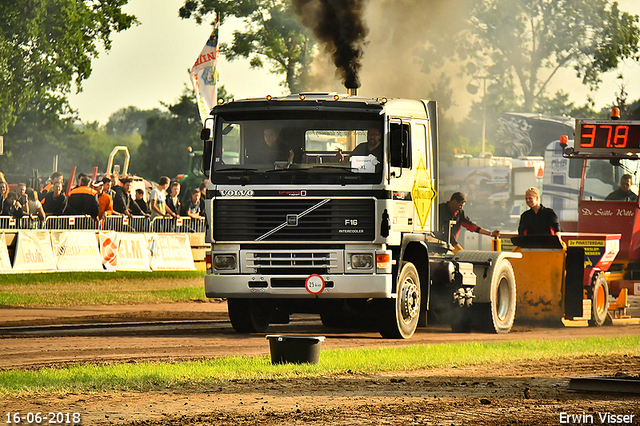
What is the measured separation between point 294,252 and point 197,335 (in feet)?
8.15

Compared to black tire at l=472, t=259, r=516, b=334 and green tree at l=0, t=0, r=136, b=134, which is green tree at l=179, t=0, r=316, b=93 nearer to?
green tree at l=0, t=0, r=136, b=134

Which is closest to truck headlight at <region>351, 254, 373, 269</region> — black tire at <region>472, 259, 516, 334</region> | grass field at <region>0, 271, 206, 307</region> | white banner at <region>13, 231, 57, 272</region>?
black tire at <region>472, 259, 516, 334</region>

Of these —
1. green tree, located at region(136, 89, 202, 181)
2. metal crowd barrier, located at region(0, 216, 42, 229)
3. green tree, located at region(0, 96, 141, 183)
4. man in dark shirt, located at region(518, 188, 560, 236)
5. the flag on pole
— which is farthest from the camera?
green tree, located at region(136, 89, 202, 181)

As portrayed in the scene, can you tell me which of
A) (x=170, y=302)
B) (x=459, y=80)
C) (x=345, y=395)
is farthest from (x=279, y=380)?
(x=459, y=80)

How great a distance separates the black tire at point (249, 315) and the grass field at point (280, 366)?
2.99 meters

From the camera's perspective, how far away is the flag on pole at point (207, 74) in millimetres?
30188

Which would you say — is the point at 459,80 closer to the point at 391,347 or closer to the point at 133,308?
the point at 133,308

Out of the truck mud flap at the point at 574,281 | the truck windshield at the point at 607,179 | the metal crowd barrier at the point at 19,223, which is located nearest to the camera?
the truck mud flap at the point at 574,281

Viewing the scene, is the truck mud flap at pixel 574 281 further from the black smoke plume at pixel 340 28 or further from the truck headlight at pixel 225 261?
the truck headlight at pixel 225 261

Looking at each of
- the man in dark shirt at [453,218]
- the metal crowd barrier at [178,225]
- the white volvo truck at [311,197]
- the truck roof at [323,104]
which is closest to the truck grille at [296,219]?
the white volvo truck at [311,197]

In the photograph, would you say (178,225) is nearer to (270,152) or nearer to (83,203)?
(83,203)

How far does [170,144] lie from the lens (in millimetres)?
78188

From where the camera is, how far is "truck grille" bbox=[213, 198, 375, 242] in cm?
1404

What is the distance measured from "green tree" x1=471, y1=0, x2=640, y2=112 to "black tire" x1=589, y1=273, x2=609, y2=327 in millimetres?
28117
